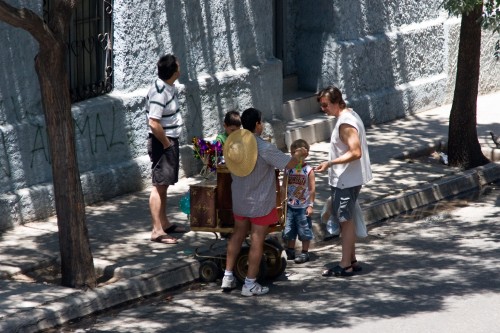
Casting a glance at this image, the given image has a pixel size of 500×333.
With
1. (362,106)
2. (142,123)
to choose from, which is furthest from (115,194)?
(362,106)

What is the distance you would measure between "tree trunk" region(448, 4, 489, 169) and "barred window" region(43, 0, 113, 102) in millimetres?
4405

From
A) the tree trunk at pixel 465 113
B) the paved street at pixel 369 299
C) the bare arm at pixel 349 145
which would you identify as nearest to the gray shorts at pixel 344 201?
the bare arm at pixel 349 145

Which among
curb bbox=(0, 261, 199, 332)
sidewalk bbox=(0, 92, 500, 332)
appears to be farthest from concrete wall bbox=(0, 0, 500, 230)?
curb bbox=(0, 261, 199, 332)

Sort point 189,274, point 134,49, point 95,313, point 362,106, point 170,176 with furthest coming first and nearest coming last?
point 362,106 → point 134,49 → point 170,176 → point 189,274 → point 95,313

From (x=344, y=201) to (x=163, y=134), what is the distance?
187cm

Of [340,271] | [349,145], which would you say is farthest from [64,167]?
[340,271]

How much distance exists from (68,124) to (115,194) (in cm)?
337

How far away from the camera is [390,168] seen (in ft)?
46.2

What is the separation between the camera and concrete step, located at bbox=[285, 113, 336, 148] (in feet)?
49.4

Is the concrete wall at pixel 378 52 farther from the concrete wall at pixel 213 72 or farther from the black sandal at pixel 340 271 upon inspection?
the black sandal at pixel 340 271

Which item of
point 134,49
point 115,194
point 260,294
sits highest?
point 134,49

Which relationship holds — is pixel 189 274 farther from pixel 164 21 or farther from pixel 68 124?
pixel 164 21

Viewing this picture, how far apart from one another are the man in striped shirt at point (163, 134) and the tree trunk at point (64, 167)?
1.37 m

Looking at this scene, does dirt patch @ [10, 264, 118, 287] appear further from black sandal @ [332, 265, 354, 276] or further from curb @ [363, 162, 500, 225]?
curb @ [363, 162, 500, 225]
